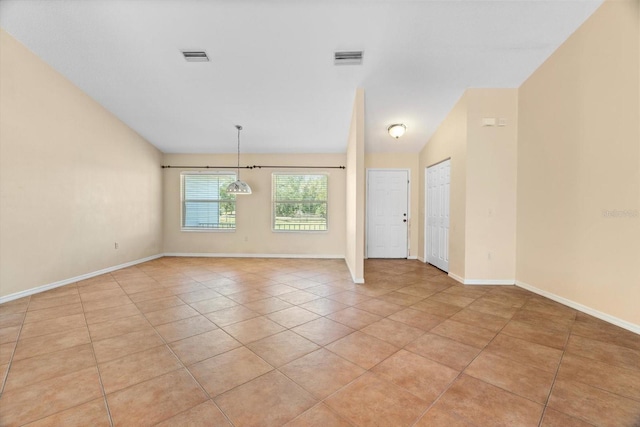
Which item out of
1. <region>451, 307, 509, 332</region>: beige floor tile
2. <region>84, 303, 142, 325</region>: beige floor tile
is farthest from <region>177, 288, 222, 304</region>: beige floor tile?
<region>451, 307, 509, 332</region>: beige floor tile

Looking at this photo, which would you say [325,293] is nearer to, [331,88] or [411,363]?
[411,363]

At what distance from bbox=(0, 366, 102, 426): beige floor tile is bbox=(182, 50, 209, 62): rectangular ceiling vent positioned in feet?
11.9

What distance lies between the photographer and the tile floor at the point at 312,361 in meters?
1.50

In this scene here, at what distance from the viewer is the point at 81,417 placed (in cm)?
145

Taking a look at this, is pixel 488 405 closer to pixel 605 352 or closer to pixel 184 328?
pixel 605 352

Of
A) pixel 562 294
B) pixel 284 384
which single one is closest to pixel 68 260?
pixel 284 384

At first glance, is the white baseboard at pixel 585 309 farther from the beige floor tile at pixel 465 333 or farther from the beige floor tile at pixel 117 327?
the beige floor tile at pixel 117 327

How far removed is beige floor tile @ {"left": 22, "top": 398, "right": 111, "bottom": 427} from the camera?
140 centimetres

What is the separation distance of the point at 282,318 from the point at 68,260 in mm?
3815

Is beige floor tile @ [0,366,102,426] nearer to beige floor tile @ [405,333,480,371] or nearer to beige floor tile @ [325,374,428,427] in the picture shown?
beige floor tile @ [325,374,428,427]

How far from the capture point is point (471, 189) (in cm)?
414

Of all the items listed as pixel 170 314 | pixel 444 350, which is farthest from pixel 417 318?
pixel 170 314

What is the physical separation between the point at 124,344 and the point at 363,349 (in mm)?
2051

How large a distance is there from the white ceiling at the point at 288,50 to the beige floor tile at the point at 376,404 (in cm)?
353
